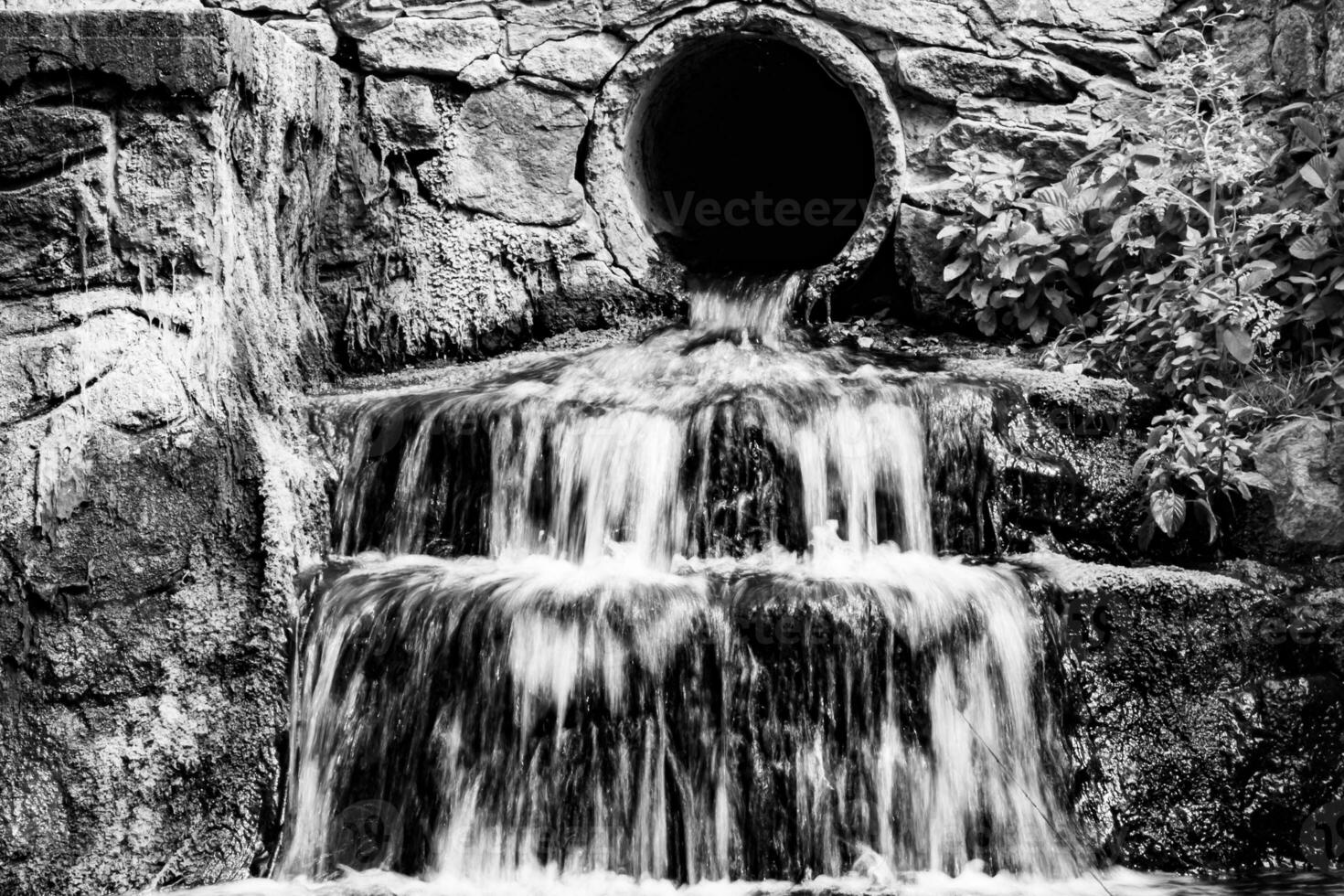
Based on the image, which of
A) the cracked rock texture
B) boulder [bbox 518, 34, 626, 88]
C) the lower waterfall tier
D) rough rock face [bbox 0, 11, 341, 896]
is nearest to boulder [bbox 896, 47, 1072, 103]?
the cracked rock texture

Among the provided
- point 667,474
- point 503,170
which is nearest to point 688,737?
point 667,474

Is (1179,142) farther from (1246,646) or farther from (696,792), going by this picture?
(696,792)

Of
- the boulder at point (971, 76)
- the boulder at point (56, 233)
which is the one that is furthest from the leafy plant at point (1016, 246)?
the boulder at point (56, 233)

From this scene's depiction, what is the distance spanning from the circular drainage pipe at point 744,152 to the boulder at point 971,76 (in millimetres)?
163

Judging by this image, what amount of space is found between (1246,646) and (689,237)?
11.8ft

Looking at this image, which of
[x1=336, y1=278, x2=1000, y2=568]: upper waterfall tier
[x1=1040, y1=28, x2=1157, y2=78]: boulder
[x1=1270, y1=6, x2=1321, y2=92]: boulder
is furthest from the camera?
[x1=1040, y1=28, x2=1157, y2=78]: boulder

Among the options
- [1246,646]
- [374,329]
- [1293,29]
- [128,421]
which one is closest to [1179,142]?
[1293,29]

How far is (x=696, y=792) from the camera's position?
3.31m

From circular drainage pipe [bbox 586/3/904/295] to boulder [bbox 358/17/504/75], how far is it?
613 mm

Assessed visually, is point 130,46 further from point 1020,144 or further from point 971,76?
point 1020,144

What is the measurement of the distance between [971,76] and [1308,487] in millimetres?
2422

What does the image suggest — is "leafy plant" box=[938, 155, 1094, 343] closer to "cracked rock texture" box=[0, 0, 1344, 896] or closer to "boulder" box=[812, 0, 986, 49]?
"boulder" box=[812, 0, 986, 49]

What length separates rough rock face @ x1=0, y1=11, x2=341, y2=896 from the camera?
3.36 metres

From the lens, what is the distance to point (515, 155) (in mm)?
5457
